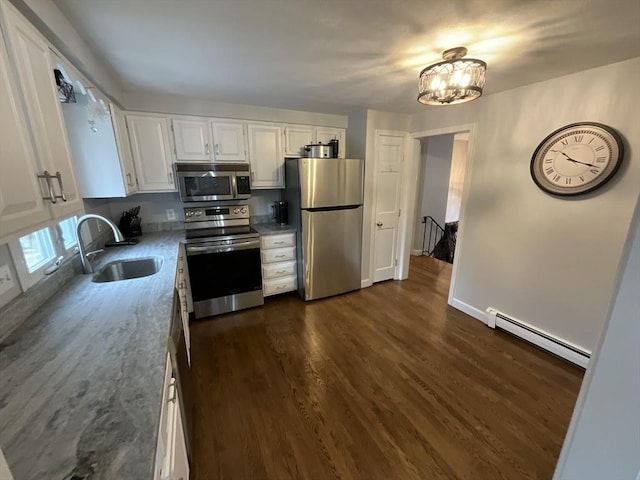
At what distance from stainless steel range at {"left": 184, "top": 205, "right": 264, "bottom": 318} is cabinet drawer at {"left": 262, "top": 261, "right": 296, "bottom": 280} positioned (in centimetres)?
15

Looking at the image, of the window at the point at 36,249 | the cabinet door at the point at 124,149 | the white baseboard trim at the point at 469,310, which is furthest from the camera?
the white baseboard trim at the point at 469,310

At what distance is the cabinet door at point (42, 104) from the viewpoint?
94cm

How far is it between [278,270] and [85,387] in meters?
2.42

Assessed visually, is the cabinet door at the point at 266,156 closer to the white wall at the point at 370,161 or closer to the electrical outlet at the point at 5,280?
the white wall at the point at 370,161

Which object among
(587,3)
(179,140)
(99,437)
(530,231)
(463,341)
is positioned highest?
(587,3)

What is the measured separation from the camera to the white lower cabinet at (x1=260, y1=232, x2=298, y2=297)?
3125 millimetres

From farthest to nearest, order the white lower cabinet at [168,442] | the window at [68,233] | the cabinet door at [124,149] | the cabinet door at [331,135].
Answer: the cabinet door at [331,135], the cabinet door at [124,149], the window at [68,233], the white lower cabinet at [168,442]

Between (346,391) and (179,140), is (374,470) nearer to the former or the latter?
(346,391)

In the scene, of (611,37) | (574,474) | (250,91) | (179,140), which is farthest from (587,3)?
(179,140)

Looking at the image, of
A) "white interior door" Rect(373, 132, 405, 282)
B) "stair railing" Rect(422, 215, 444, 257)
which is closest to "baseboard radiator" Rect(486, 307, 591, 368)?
"white interior door" Rect(373, 132, 405, 282)

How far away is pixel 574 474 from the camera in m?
0.91

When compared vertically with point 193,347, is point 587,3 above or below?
above

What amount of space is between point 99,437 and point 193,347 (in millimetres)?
1903

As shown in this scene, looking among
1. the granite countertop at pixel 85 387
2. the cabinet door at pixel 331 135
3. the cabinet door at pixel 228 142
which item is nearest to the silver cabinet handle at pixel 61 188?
the granite countertop at pixel 85 387
